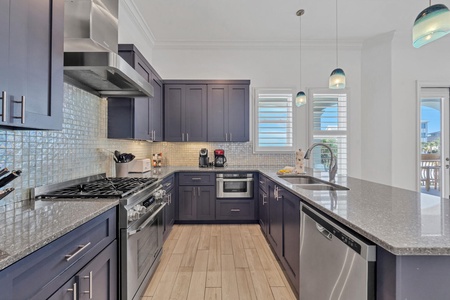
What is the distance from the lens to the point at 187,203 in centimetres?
356

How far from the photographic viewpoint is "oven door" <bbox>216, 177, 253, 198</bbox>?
3.57m

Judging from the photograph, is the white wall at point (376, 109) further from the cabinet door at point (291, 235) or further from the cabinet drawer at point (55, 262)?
the cabinet drawer at point (55, 262)

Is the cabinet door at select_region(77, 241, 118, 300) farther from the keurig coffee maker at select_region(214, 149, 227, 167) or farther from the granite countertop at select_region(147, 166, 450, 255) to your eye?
the keurig coffee maker at select_region(214, 149, 227, 167)

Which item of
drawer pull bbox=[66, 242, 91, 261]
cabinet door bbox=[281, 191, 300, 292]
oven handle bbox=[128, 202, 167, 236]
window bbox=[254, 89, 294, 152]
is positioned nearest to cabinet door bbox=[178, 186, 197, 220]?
oven handle bbox=[128, 202, 167, 236]

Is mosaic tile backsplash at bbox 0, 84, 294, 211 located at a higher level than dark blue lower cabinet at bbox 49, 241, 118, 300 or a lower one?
higher

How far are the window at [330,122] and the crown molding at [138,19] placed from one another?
3.10 metres

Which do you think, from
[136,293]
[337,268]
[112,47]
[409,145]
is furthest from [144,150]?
[409,145]

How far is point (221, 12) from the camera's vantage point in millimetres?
3209

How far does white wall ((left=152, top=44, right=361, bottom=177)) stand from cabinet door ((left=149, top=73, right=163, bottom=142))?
69 centimetres

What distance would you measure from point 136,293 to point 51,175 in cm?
113

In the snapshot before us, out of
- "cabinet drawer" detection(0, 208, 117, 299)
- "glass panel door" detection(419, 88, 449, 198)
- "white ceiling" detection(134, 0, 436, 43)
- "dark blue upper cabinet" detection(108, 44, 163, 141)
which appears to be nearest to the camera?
"cabinet drawer" detection(0, 208, 117, 299)

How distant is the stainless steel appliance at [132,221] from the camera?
1527 millimetres

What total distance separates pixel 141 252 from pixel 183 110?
260 cm

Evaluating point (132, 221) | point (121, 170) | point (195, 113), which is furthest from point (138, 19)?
point (132, 221)
